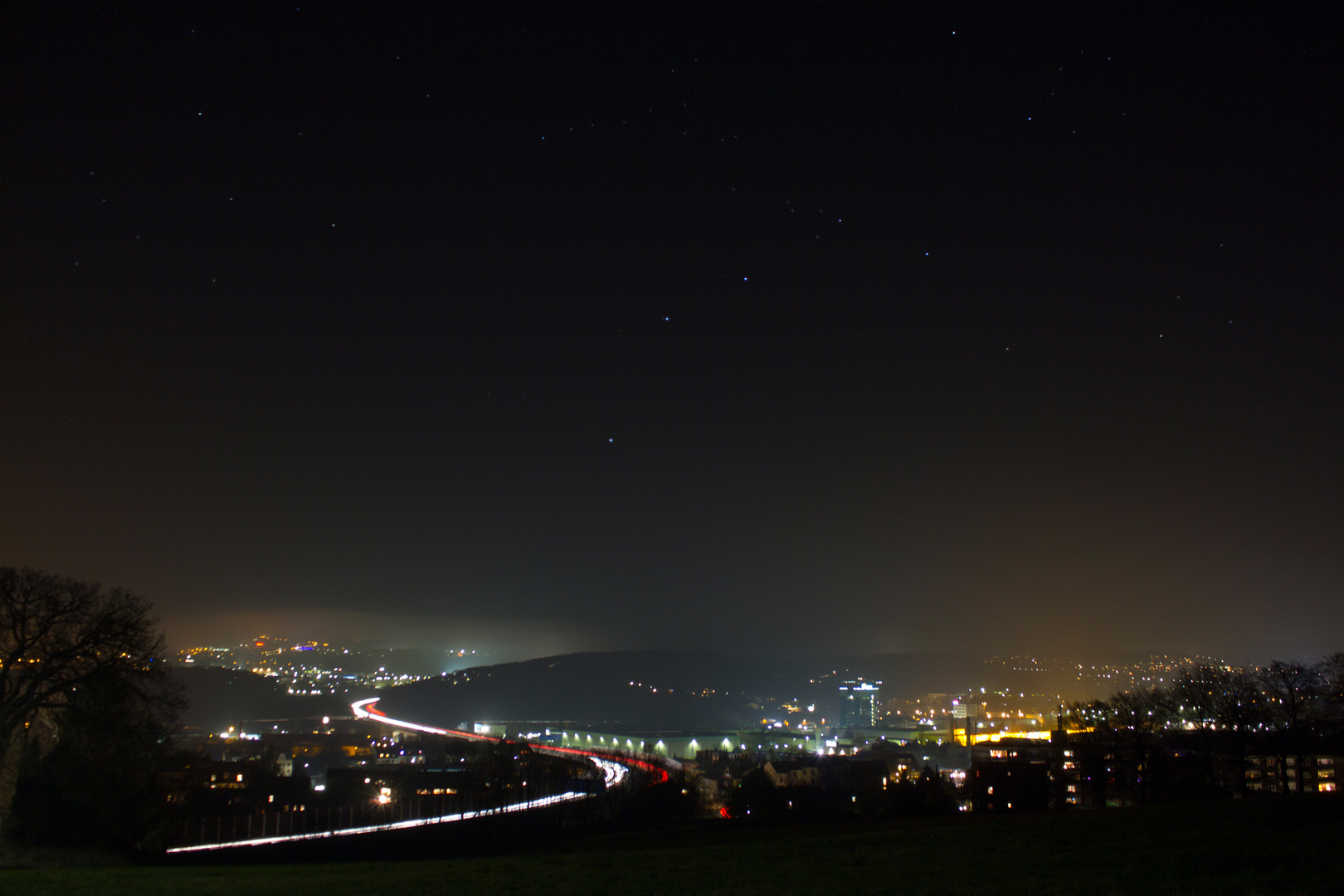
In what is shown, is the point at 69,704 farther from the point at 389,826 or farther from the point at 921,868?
the point at 921,868

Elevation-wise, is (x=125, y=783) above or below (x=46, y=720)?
below

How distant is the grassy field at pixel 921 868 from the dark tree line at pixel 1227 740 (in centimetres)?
1745

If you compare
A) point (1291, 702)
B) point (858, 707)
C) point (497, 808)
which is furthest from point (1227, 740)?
point (858, 707)

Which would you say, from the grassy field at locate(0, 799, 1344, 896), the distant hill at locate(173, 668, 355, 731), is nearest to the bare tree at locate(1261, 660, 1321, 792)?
the grassy field at locate(0, 799, 1344, 896)

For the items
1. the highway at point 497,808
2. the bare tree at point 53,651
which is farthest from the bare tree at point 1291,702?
the bare tree at point 53,651

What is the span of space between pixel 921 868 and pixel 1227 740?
29.7 metres

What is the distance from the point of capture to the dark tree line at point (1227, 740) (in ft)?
101

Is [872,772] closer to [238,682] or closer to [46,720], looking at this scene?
[46,720]

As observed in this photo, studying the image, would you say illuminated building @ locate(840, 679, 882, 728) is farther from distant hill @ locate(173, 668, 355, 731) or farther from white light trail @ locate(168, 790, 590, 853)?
white light trail @ locate(168, 790, 590, 853)

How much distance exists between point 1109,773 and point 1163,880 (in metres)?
32.0

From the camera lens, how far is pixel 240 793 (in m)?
37.2

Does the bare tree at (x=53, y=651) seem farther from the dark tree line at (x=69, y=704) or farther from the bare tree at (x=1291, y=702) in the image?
the bare tree at (x=1291, y=702)

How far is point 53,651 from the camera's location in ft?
63.7

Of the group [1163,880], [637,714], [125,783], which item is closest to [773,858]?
[1163,880]
